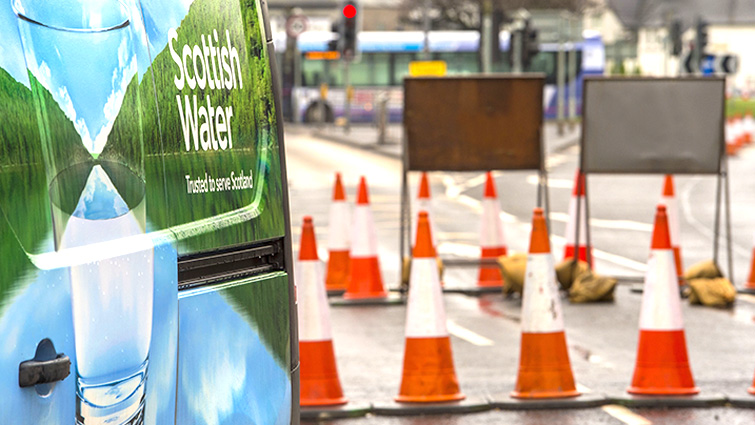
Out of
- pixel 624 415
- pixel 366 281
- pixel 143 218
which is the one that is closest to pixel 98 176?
pixel 143 218

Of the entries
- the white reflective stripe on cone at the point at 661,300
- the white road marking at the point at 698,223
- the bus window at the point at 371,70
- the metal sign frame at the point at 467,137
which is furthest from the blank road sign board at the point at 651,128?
the bus window at the point at 371,70

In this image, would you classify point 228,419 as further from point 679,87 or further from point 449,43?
point 449,43

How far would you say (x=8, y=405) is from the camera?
2.98m

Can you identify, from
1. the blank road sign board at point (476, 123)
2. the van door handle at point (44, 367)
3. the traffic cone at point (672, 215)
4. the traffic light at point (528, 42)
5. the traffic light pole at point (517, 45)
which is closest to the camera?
the van door handle at point (44, 367)

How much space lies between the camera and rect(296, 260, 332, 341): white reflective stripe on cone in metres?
7.33

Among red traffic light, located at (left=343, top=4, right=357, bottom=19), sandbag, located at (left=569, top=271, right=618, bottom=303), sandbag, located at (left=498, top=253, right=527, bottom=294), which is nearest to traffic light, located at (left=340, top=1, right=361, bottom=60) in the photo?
red traffic light, located at (left=343, top=4, right=357, bottom=19)

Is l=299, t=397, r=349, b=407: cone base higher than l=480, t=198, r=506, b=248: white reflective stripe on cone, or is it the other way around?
l=299, t=397, r=349, b=407: cone base

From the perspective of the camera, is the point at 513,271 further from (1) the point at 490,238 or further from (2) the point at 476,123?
(2) the point at 476,123

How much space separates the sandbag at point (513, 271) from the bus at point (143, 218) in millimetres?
7025

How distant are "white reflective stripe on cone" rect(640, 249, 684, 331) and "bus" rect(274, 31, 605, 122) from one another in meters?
46.4

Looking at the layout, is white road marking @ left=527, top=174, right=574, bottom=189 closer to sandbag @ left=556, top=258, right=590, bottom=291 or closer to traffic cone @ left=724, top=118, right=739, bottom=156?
traffic cone @ left=724, top=118, right=739, bottom=156

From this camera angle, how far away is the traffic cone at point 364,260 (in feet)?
38.2

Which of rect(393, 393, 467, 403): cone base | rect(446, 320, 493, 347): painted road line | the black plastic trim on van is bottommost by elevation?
rect(446, 320, 493, 347): painted road line

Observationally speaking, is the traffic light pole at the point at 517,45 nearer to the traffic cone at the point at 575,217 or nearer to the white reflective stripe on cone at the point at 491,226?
the white reflective stripe on cone at the point at 491,226
